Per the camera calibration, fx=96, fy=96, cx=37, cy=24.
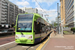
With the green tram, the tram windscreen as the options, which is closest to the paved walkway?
the green tram

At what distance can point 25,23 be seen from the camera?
367 inches

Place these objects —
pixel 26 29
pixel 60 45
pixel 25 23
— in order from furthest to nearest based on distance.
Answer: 1. pixel 60 45
2. pixel 25 23
3. pixel 26 29

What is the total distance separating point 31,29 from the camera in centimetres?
908

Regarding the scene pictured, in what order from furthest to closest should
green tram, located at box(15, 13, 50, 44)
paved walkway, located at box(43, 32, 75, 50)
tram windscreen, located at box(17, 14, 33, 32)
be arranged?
tram windscreen, located at box(17, 14, 33, 32), green tram, located at box(15, 13, 50, 44), paved walkway, located at box(43, 32, 75, 50)

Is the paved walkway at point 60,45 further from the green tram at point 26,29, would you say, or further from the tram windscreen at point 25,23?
the tram windscreen at point 25,23

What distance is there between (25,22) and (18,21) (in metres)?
0.76

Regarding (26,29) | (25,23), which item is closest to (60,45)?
(26,29)

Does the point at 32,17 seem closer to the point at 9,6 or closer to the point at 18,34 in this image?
the point at 18,34

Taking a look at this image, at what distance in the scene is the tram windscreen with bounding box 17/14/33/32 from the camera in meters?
9.17

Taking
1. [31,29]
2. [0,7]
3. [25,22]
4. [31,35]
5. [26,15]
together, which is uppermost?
[0,7]

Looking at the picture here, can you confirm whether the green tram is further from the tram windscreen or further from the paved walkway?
the paved walkway

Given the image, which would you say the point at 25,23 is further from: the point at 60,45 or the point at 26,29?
the point at 60,45

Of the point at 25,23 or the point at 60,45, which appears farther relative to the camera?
the point at 60,45

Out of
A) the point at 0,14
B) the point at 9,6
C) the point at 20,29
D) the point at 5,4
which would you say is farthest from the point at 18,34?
the point at 9,6
